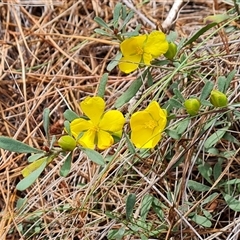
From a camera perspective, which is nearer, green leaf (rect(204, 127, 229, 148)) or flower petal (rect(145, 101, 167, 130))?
flower petal (rect(145, 101, 167, 130))

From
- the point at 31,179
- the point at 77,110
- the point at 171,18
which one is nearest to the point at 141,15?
the point at 171,18

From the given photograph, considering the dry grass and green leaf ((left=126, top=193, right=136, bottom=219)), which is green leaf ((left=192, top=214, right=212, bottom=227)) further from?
green leaf ((left=126, top=193, right=136, bottom=219))

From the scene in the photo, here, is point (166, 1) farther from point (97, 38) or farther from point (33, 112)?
point (33, 112)

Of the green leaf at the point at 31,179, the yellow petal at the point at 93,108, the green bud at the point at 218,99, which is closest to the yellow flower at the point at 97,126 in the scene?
the yellow petal at the point at 93,108

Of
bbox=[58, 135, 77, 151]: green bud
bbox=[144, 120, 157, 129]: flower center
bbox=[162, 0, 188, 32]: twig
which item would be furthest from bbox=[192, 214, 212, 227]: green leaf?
bbox=[162, 0, 188, 32]: twig

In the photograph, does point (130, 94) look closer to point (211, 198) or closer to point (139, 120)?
point (139, 120)
